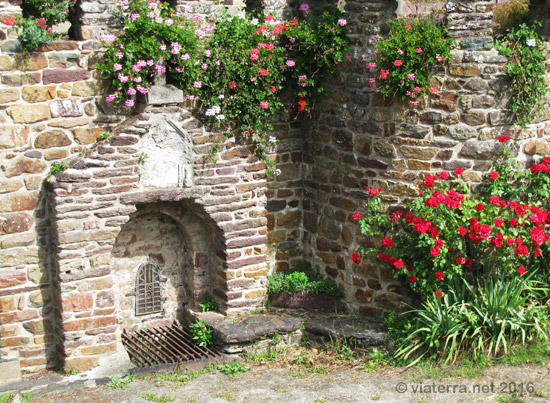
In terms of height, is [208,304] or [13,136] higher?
[13,136]

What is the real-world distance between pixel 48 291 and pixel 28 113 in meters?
1.82

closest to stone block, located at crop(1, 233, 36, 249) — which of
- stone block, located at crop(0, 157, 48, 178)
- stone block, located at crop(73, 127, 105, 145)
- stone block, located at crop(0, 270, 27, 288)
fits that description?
stone block, located at crop(0, 270, 27, 288)

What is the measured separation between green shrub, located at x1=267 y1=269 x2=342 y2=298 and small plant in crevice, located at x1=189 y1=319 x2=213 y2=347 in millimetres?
877

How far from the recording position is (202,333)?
8109 mm

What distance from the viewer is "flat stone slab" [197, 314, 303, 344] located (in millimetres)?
7930

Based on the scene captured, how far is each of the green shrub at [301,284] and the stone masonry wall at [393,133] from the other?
0.14 m

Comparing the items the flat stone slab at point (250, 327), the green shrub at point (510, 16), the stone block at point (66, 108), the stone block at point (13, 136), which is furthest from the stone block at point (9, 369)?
the green shrub at point (510, 16)

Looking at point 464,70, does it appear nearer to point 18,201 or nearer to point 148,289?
point 148,289

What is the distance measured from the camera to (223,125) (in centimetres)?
797

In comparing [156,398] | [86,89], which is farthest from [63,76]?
[156,398]

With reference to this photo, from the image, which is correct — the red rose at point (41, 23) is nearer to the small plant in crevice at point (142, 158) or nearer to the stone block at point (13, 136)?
the stone block at point (13, 136)

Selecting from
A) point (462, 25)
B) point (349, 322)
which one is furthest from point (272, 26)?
point (349, 322)

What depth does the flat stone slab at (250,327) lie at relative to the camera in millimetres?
7930

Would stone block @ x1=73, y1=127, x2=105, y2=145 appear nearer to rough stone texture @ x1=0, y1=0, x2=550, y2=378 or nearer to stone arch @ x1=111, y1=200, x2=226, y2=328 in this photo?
rough stone texture @ x1=0, y1=0, x2=550, y2=378
